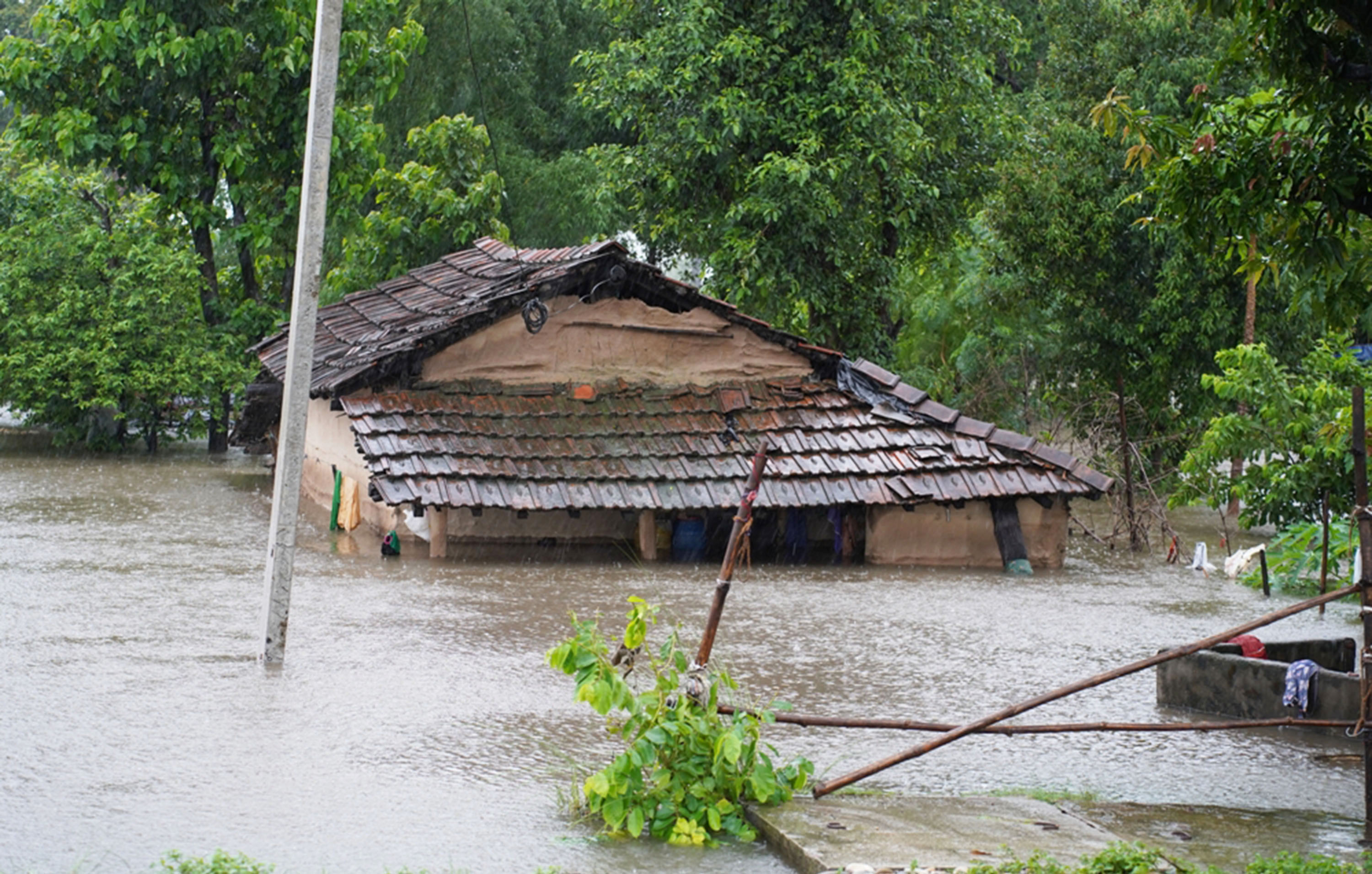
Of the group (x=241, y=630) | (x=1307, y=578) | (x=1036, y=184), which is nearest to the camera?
(x=241, y=630)

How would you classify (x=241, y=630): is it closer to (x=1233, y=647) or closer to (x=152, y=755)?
(x=152, y=755)

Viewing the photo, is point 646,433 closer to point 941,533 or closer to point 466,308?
point 466,308

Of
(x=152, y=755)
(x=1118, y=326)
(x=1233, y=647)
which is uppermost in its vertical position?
(x=1118, y=326)

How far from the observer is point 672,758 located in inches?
257

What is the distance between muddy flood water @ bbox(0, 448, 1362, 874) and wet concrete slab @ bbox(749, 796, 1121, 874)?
0.22m

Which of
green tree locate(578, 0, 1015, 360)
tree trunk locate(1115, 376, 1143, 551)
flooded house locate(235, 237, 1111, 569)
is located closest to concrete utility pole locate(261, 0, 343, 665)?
flooded house locate(235, 237, 1111, 569)

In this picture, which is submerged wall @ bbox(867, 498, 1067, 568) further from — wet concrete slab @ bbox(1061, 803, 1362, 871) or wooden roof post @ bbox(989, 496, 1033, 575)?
wet concrete slab @ bbox(1061, 803, 1362, 871)

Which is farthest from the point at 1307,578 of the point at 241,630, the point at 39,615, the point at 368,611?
the point at 39,615

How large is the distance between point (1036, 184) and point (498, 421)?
9615mm

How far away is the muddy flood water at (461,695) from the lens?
6371 millimetres

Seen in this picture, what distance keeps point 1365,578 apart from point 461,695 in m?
5.18

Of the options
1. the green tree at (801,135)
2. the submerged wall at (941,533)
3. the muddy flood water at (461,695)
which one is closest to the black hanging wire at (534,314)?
the muddy flood water at (461,695)

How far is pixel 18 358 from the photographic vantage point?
25297mm

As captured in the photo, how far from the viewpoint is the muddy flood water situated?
6371 millimetres
